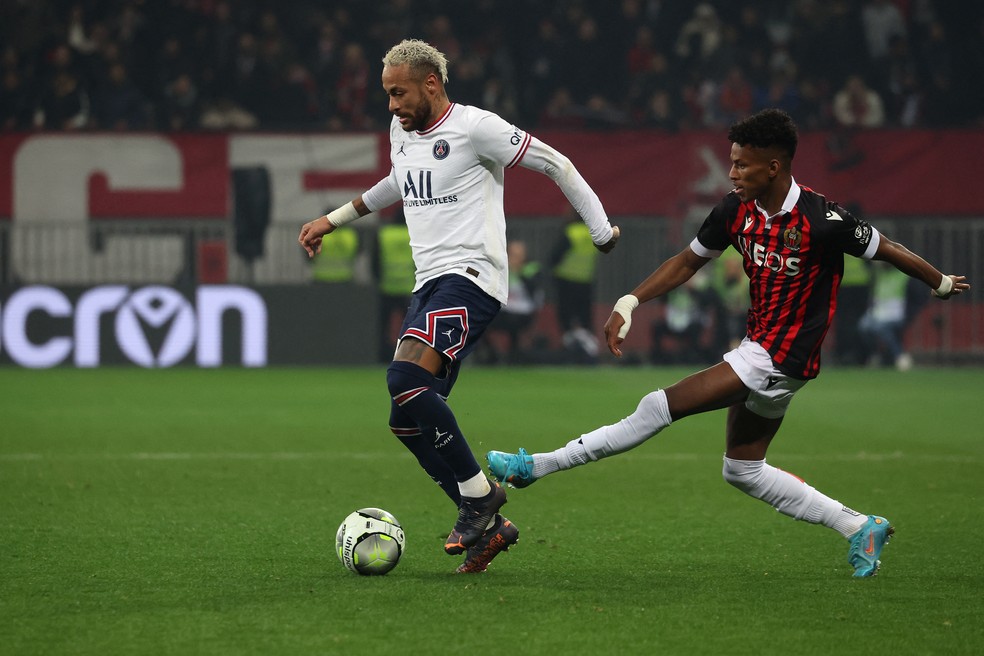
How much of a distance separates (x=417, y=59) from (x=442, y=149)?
0.36 metres

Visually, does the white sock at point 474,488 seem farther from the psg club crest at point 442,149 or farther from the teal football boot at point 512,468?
the psg club crest at point 442,149

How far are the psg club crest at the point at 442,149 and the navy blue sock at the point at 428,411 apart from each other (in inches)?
33.5

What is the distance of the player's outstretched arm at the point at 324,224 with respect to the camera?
590 centimetres

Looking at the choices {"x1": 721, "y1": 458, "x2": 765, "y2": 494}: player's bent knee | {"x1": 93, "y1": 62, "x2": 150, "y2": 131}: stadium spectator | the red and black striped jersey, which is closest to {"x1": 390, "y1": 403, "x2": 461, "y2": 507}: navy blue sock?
{"x1": 721, "y1": 458, "x2": 765, "y2": 494}: player's bent knee

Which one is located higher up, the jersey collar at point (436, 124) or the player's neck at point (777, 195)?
the jersey collar at point (436, 124)

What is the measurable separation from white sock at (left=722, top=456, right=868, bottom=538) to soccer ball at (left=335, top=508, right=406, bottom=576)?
51.5 inches

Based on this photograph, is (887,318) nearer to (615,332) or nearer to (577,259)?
(577,259)

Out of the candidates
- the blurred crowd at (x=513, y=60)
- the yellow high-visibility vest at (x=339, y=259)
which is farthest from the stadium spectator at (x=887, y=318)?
the yellow high-visibility vest at (x=339, y=259)

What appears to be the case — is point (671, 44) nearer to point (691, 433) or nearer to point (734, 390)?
point (691, 433)

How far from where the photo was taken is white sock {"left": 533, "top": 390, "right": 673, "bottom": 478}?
17.3ft

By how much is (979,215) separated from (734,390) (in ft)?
46.8

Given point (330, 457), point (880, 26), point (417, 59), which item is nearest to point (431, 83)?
point (417, 59)

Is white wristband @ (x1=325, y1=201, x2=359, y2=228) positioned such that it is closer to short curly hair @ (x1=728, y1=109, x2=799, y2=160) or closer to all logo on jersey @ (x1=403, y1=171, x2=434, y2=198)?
all logo on jersey @ (x1=403, y1=171, x2=434, y2=198)

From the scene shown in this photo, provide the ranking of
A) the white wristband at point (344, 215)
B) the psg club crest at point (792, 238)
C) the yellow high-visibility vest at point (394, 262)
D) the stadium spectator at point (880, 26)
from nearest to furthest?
the psg club crest at point (792, 238)
the white wristband at point (344, 215)
the yellow high-visibility vest at point (394, 262)
the stadium spectator at point (880, 26)
